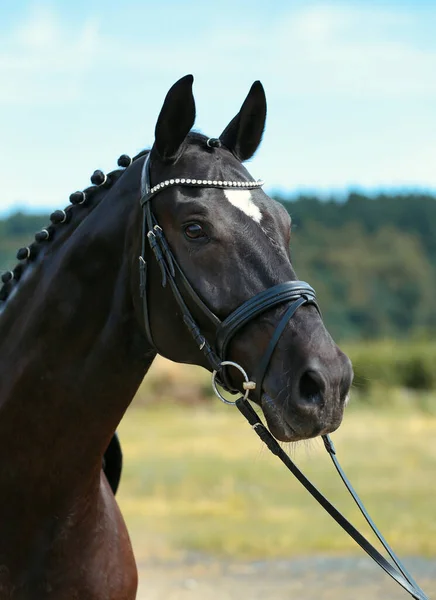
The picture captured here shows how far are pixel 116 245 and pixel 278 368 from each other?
87cm

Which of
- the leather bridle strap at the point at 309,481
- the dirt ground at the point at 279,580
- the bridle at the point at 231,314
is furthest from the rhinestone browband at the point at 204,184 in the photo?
the dirt ground at the point at 279,580

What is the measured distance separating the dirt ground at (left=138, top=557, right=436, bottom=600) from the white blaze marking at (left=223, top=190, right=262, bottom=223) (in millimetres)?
6444

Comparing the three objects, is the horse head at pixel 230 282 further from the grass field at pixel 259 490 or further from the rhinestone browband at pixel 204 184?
the grass field at pixel 259 490

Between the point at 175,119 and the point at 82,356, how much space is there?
3.03ft

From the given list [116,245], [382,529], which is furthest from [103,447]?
[382,529]

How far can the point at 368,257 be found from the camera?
71938 mm

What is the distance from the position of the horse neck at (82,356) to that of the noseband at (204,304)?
0.10 m

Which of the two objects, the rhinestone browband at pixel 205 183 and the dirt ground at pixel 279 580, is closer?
the rhinestone browband at pixel 205 183

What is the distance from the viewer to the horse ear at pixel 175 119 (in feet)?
10.3

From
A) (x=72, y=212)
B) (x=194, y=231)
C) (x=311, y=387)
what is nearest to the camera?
(x=311, y=387)

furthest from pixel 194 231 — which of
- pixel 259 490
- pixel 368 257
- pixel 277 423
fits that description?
pixel 368 257

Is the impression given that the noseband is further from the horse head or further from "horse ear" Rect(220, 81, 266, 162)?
"horse ear" Rect(220, 81, 266, 162)

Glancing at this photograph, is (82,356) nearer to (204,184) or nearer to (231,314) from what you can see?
(231,314)

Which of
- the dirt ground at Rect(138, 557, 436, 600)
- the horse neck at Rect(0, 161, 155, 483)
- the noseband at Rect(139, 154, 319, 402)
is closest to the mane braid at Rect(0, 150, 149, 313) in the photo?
the horse neck at Rect(0, 161, 155, 483)
